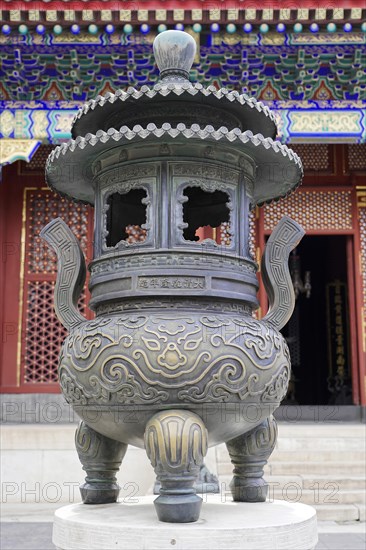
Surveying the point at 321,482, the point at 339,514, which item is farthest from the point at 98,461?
A: the point at 321,482

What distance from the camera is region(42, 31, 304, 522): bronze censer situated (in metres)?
2.19

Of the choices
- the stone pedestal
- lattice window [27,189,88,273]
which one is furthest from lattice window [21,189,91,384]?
the stone pedestal

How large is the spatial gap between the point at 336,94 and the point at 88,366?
5.24 m

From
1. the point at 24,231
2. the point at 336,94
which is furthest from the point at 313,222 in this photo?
the point at 24,231

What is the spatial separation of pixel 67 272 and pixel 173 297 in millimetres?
552

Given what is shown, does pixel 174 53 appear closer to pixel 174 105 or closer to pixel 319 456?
pixel 174 105

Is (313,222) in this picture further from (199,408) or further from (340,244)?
(199,408)

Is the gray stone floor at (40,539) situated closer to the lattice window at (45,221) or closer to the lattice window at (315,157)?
the lattice window at (45,221)

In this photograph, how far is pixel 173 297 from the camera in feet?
7.78

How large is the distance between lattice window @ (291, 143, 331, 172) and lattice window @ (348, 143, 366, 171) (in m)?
0.27

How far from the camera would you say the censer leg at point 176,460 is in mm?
2109

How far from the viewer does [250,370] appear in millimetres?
2264

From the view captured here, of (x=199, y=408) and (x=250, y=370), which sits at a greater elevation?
(x=250, y=370)

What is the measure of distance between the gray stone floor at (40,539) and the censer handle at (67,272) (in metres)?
1.93
